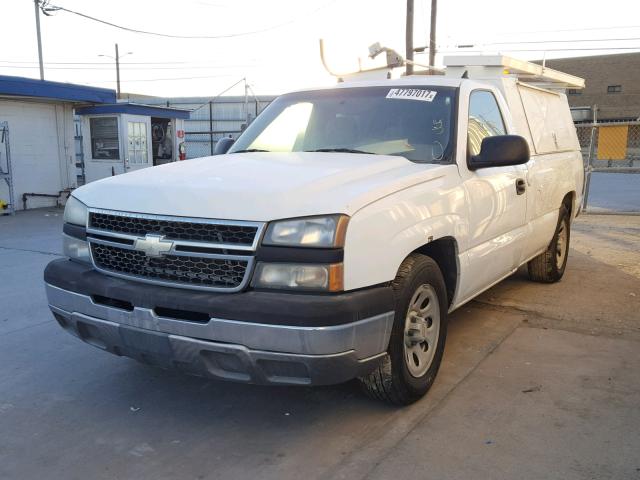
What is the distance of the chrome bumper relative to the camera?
2.82 meters

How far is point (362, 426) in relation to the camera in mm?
3381

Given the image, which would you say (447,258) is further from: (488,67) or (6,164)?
(6,164)

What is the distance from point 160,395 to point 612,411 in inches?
109

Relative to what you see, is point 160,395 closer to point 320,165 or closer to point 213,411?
point 213,411

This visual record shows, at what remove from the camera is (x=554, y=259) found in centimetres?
646

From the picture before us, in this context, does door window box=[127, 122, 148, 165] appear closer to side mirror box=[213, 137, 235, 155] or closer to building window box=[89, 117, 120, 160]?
building window box=[89, 117, 120, 160]

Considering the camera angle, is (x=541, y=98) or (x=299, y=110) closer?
(x=299, y=110)

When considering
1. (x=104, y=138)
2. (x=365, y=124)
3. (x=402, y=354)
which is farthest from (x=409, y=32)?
(x=402, y=354)

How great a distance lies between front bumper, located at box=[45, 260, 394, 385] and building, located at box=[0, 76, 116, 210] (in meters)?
11.1

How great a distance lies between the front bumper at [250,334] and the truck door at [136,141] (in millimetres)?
13909

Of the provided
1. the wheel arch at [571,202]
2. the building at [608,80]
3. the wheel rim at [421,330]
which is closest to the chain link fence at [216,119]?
the wheel arch at [571,202]

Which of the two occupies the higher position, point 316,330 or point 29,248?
point 316,330

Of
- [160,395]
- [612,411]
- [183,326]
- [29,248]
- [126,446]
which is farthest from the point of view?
[29,248]

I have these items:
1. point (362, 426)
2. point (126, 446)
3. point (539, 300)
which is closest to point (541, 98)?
point (539, 300)
